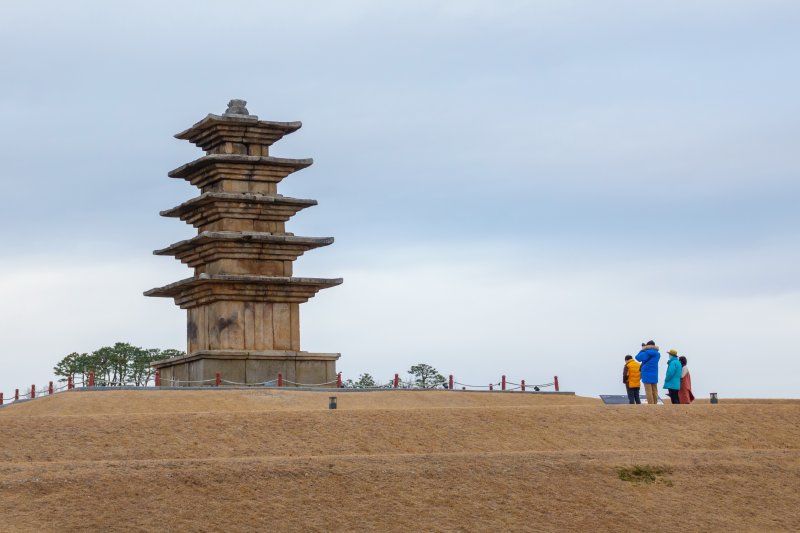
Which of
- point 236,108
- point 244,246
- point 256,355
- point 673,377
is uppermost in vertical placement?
point 236,108

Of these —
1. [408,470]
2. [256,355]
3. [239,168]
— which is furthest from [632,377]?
[239,168]

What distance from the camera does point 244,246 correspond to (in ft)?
157

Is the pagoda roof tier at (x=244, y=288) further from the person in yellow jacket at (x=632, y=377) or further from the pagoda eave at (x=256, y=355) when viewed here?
the person in yellow jacket at (x=632, y=377)

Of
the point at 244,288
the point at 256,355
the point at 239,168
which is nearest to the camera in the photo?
the point at 256,355

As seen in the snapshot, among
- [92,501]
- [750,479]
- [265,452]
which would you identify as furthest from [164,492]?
[750,479]

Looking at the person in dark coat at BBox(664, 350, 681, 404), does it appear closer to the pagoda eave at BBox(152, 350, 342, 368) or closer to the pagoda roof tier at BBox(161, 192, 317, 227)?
the pagoda eave at BBox(152, 350, 342, 368)

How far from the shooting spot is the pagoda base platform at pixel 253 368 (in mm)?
45969

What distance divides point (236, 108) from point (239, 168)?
7.99 feet

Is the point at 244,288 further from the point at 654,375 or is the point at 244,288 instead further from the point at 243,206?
the point at 654,375

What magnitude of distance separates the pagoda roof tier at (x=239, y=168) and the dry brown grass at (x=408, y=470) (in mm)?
19675

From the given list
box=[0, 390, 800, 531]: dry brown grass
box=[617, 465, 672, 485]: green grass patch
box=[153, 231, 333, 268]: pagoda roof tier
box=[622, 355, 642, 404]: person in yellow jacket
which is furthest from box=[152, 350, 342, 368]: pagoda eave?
box=[617, 465, 672, 485]: green grass patch

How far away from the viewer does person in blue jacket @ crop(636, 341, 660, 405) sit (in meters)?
A: 35.2

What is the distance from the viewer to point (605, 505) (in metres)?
24.4

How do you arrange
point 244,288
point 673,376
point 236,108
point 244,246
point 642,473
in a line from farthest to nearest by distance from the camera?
point 236,108, point 244,246, point 244,288, point 673,376, point 642,473
